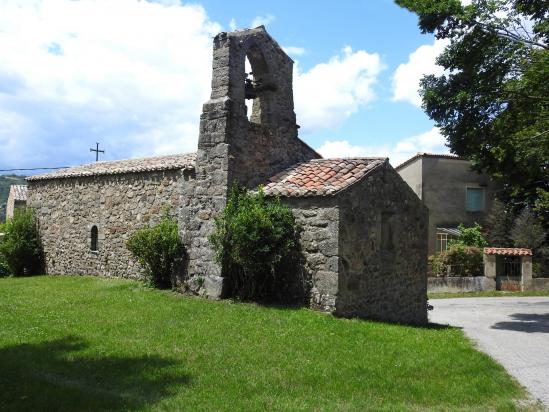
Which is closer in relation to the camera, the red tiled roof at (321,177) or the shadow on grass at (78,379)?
the shadow on grass at (78,379)

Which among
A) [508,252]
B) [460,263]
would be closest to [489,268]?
[508,252]

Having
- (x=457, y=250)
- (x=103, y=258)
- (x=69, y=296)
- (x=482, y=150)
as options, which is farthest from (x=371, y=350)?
(x=457, y=250)

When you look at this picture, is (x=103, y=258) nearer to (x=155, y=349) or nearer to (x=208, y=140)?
(x=208, y=140)

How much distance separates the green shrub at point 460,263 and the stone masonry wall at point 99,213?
51.5 ft

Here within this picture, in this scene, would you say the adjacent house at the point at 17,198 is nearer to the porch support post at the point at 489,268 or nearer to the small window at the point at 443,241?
the small window at the point at 443,241

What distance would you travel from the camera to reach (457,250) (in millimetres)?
24375

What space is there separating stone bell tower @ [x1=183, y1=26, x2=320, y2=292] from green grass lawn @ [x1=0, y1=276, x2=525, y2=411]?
1973 mm

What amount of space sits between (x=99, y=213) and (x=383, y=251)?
9.08 metres

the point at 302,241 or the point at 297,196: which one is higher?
the point at 297,196

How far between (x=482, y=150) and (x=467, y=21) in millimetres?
3548

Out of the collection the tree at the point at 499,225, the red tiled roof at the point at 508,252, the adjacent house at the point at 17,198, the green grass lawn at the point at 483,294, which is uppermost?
the adjacent house at the point at 17,198

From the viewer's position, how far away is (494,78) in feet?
41.1

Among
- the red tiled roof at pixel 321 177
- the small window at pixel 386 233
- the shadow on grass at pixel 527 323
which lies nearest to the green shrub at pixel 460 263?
the shadow on grass at pixel 527 323

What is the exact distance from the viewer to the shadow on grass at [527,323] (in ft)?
41.0
